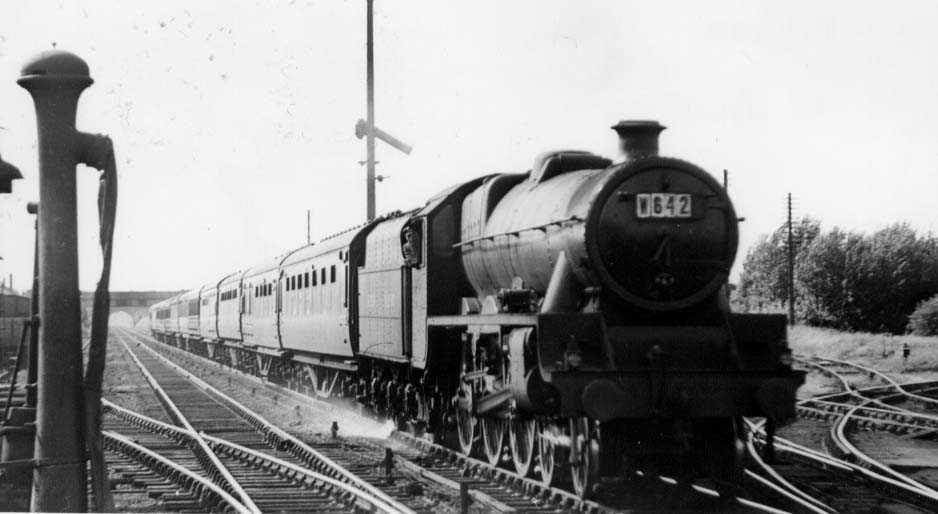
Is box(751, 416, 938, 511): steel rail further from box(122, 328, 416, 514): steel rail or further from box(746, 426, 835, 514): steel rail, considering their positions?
box(122, 328, 416, 514): steel rail

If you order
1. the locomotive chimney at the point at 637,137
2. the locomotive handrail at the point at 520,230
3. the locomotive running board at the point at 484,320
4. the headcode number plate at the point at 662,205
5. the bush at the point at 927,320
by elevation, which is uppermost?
the locomotive chimney at the point at 637,137

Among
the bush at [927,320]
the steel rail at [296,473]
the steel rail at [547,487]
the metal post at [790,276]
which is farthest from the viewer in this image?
the metal post at [790,276]

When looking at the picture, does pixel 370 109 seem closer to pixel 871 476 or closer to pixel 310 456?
pixel 310 456

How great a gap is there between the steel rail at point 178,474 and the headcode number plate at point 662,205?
4.25 m

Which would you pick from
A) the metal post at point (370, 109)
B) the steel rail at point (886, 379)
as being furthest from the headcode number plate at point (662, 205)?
the metal post at point (370, 109)

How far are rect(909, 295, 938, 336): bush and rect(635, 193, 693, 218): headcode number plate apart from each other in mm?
32181

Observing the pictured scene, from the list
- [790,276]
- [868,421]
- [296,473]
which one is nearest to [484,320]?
[296,473]

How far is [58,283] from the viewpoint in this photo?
396cm

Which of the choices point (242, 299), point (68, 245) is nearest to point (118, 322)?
point (242, 299)

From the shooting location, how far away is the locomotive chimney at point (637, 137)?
9211mm

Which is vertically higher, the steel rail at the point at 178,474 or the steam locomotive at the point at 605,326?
the steam locomotive at the point at 605,326

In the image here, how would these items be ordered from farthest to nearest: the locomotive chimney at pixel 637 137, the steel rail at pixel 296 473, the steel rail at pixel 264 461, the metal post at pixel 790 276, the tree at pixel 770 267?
the tree at pixel 770 267
the metal post at pixel 790 276
the locomotive chimney at pixel 637 137
the steel rail at pixel 264 461
the steel rail at pixel 296 473

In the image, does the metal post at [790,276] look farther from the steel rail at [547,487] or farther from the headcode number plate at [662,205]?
the headcode number plate at [662,205]

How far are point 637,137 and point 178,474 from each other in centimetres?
631
